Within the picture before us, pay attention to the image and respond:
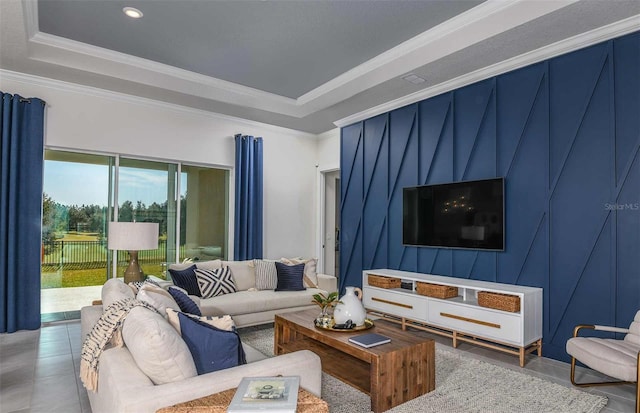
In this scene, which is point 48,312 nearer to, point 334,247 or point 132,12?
point 132,12

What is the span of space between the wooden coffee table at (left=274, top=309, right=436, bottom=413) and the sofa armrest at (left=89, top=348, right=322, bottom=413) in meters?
0.69

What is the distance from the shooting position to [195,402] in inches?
58.4

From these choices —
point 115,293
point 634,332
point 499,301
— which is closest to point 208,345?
point 115,293

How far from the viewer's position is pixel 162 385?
5.08ft

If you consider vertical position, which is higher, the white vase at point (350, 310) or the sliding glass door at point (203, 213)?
the sliding glass door at point (203, 213)

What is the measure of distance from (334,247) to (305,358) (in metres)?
5.66

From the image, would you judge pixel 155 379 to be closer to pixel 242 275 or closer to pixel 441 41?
pixel 242 275

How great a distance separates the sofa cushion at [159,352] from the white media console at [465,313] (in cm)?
289

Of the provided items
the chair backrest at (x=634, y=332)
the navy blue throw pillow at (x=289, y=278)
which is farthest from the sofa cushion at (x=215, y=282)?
the chair backrest at (x=634, y=332)

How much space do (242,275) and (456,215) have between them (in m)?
2.66

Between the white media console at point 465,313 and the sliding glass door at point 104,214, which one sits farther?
the sliding glass door at point 104,214

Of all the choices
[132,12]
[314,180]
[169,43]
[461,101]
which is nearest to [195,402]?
[132,12]

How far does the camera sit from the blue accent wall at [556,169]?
3164 mm

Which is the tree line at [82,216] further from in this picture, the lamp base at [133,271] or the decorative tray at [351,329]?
the decorative tray at [351,329]
